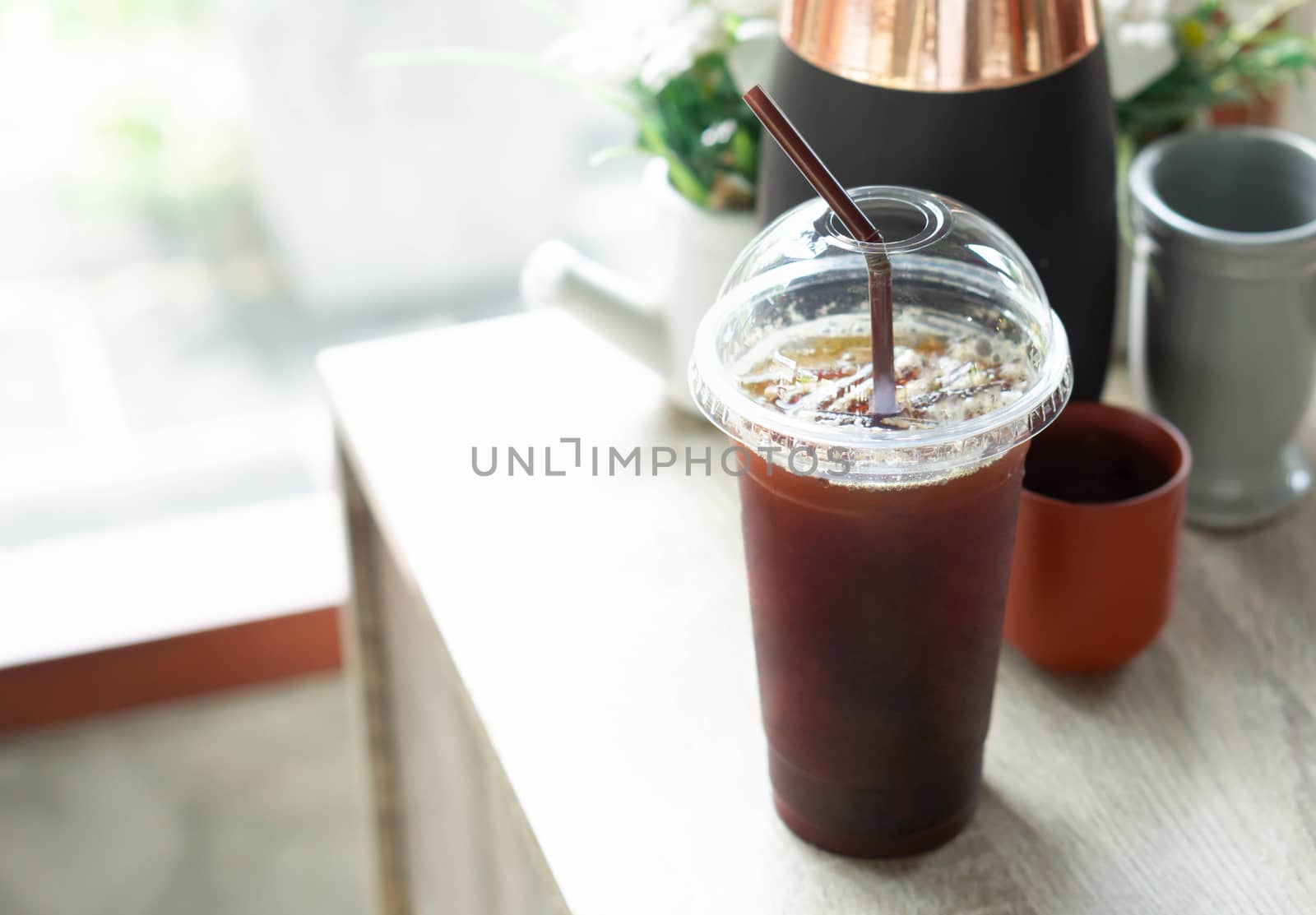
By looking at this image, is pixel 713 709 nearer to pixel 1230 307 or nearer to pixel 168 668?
pixel 1230 307

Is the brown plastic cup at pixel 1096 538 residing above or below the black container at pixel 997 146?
below

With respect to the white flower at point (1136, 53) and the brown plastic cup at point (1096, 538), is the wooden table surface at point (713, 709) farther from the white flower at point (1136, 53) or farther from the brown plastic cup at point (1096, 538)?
the white flower at point (1136, 53)

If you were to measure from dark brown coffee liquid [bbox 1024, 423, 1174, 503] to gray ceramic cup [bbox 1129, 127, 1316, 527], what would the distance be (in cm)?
11

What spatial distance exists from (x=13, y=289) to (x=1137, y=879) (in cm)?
130

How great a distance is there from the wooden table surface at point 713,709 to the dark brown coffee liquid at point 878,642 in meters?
0.03

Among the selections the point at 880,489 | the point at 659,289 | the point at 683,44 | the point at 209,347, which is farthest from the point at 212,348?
the point at 880,489

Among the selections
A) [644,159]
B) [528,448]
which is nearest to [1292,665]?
[528,448]

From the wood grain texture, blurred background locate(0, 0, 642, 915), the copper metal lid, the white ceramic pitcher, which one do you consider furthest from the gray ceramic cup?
the wood grain texture

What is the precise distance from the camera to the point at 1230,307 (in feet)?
2.45

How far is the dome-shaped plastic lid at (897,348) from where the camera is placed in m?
0.50

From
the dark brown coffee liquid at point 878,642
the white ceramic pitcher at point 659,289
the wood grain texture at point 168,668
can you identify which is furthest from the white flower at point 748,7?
the wood grain texture at point 168,668

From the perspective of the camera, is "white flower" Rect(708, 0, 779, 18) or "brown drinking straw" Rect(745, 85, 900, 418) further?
"white flower" Rect(708, 0, 779, 18)

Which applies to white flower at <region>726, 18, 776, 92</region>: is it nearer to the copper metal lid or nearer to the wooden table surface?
the copper metal lid

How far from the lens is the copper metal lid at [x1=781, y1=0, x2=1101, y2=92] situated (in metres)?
0.64
